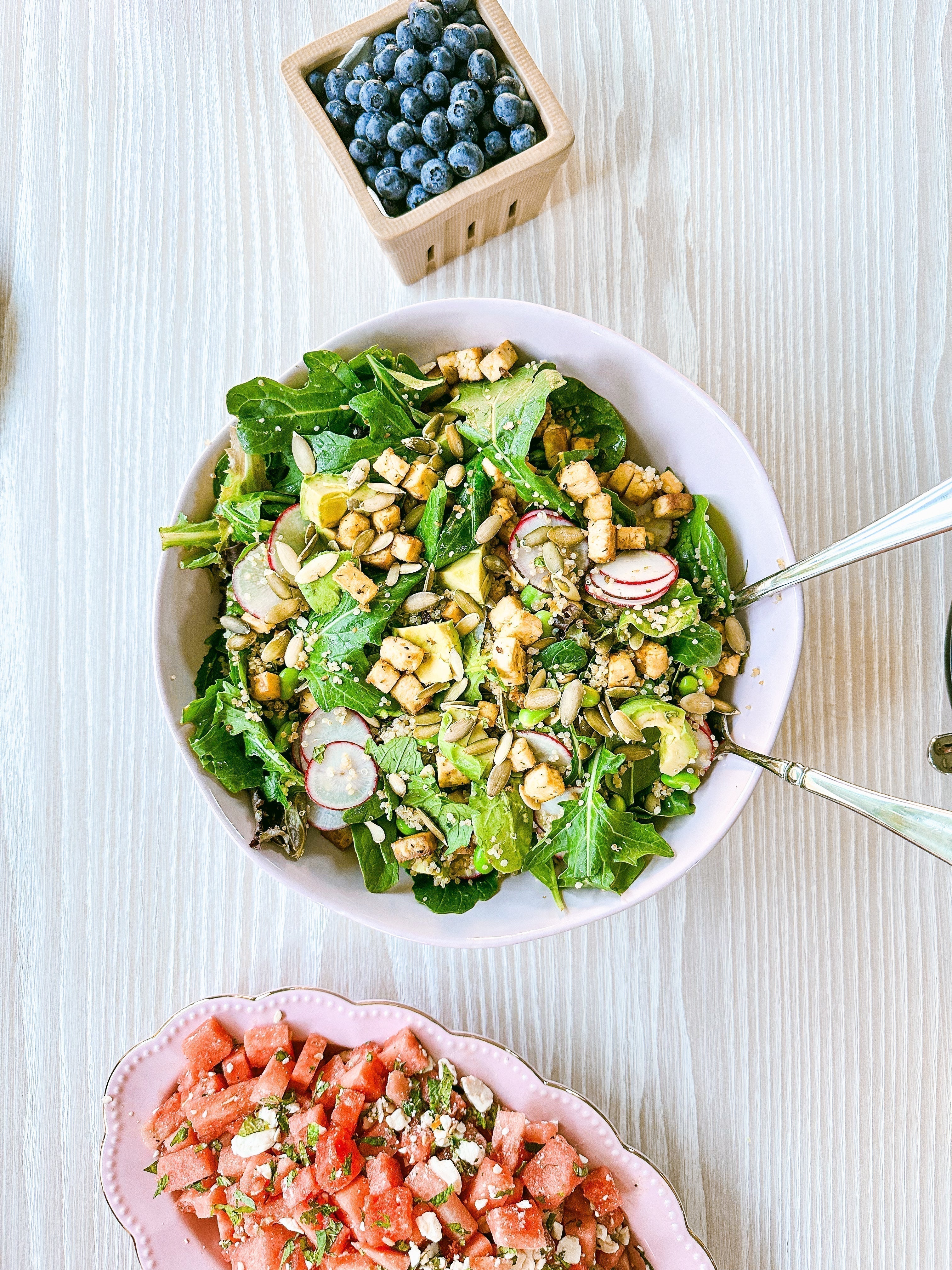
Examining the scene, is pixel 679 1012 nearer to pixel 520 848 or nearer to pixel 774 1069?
pixel 774 1069

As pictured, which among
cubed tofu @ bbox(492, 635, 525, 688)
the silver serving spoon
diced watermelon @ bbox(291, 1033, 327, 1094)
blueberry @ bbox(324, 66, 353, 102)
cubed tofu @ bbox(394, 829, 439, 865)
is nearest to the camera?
the silver serving spoon

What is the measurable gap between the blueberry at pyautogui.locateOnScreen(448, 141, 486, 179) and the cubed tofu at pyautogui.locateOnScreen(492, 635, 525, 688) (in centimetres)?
70

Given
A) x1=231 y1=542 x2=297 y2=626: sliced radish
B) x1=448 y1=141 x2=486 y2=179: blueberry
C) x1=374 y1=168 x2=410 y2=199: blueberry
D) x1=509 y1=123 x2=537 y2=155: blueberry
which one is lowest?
x1=231 y1=542 x2=297 y2=626: sliced radish

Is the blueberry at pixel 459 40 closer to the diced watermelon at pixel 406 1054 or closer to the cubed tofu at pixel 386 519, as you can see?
the cubed tofu at pixel 386 519

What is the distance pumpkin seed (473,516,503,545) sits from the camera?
1.24 m

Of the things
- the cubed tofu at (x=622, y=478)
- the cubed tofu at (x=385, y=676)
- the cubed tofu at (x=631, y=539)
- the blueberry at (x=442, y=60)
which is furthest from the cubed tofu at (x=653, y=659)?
the blueberry at (x=442, y=60)

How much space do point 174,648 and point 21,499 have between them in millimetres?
607

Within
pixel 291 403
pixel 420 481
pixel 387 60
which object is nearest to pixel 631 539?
pixel 420 481

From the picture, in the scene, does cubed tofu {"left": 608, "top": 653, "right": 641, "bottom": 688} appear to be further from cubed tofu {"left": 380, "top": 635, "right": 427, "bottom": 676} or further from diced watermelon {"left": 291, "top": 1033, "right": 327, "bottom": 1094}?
diced watermelon {"left": 291, "top": 1033, "right": 327, "bottom": 1094}

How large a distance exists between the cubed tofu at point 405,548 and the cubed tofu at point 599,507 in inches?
9.4

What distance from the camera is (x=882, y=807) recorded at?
1.06 metres

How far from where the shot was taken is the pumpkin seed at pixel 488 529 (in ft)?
4.05

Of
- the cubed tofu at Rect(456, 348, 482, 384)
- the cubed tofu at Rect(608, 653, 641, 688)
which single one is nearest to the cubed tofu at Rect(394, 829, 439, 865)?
the cubed tofu at Rect(608, 653, 641, 688)

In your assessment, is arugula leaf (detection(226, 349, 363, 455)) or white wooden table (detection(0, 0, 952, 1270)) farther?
white wooden table (detection(0, 0, 952, 1270))
